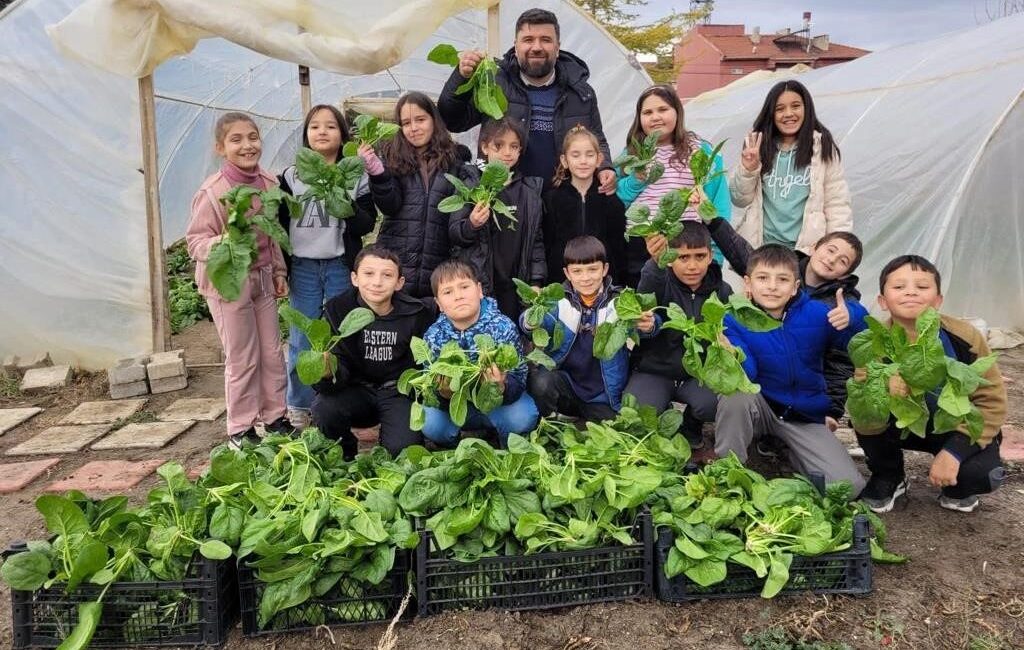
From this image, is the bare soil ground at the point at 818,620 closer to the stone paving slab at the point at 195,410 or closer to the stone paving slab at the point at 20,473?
the stone paving slab at the point at 20,473

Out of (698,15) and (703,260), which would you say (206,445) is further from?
(698,15)

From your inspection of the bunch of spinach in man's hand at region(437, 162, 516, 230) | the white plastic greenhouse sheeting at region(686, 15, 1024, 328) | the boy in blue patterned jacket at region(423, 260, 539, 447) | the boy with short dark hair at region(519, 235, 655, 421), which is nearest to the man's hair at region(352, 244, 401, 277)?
the boy in blue patterned jacket at region(423, 260, 539, 447)

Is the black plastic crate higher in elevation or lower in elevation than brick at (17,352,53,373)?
lower

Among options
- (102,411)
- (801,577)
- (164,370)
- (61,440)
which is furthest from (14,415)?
(801,577)

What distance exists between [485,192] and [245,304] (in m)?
1.31

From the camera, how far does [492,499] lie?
7.77 feet

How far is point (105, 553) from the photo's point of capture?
84.7 inches

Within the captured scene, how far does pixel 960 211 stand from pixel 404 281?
14.8 ft

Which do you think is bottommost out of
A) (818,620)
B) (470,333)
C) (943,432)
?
(818,620)

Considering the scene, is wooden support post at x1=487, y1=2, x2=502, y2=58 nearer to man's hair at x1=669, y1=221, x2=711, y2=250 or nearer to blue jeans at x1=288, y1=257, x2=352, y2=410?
blue jeans at x1=288, y1=257, x2=352, y2=410

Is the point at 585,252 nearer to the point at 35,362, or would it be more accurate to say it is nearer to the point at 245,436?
the point at 245,436

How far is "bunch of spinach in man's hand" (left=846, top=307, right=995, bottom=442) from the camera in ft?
7.81

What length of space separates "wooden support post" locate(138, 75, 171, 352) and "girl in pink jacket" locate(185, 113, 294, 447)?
210cm

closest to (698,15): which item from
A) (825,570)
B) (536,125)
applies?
(536,125)
